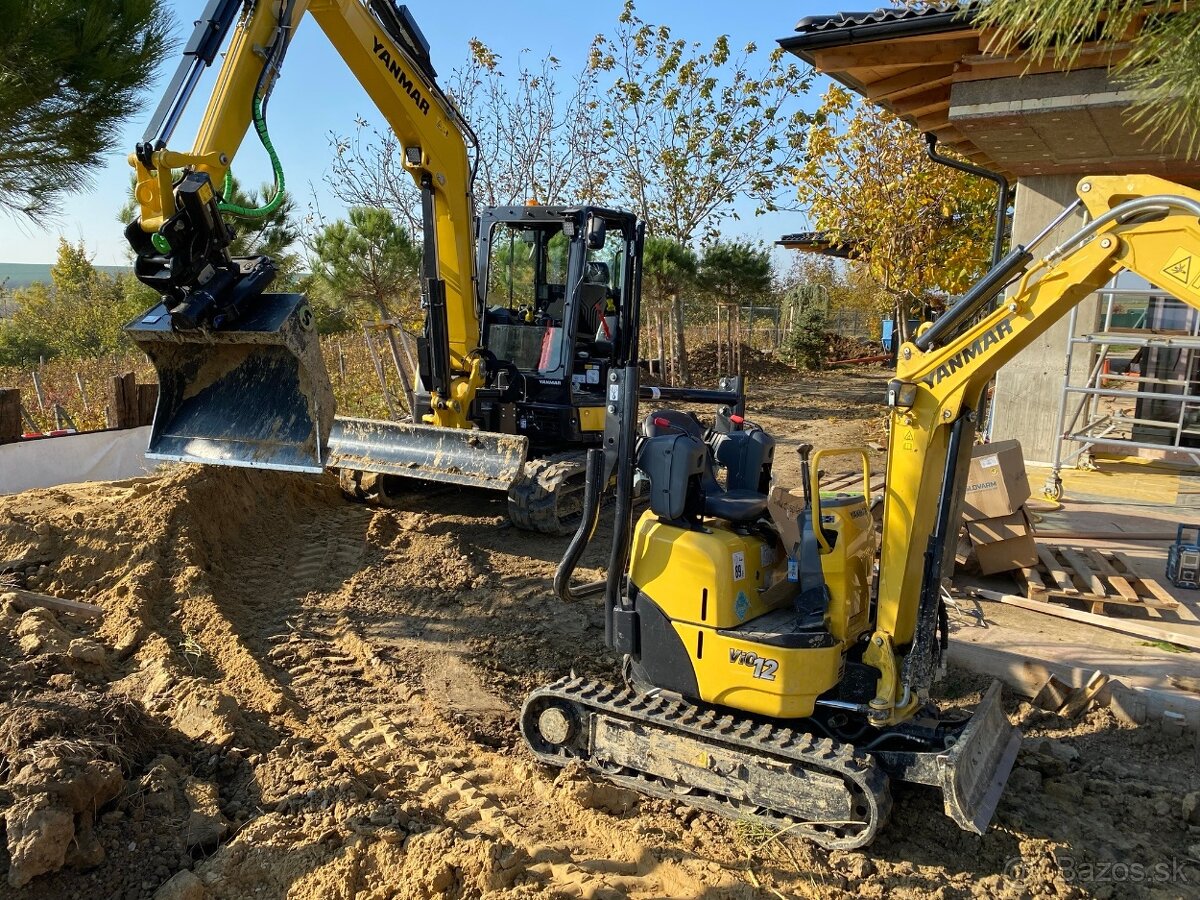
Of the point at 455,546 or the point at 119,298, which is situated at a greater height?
the point at 119,298

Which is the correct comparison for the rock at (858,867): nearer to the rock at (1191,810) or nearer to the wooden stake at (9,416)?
the rock at (1191,810)

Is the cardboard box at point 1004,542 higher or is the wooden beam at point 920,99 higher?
the wooden beam at point 920,99

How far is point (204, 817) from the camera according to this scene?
3334 mm

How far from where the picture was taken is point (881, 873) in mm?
3268

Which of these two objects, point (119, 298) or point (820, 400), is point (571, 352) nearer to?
point (820, 400)

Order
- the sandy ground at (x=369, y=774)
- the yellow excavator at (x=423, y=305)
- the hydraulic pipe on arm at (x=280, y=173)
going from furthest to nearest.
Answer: the yellow excavator at (x=423, y=305), the hydraulic pipe on arm at (x=280, y=173), the sandy ground at (x=369, y=774)

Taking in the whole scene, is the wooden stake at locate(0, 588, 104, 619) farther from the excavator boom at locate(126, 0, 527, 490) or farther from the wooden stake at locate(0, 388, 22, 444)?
the wooden stake at locate(0, 388, 22, 444)

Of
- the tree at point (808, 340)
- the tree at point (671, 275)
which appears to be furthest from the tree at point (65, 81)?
the tree at point (808, 340)

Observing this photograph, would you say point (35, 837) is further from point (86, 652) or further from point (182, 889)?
point (86, 652)

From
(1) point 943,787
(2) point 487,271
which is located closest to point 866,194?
(2) point 487,271

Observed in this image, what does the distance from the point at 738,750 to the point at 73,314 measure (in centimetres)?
2283

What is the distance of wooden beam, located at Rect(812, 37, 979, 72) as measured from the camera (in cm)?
652

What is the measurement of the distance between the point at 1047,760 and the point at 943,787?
1.08 m

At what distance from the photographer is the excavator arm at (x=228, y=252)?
4453mm
